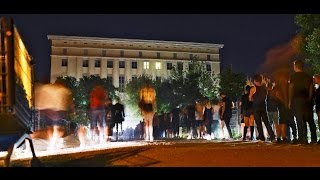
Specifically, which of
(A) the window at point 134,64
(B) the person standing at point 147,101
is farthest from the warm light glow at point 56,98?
(A) the window at point 134,64

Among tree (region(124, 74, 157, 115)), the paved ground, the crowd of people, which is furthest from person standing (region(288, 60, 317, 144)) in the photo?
tree (region(124, 74, 157, 115))

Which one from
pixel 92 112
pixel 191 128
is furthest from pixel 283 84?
pixel 191 128

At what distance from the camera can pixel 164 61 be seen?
9831 centimetres

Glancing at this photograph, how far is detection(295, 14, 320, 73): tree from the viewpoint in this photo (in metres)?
21.4

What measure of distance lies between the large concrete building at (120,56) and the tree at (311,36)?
70.3 meters

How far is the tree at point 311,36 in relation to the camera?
21.4 metres

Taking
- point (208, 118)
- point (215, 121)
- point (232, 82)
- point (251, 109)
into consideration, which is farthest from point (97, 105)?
point (232, 82)

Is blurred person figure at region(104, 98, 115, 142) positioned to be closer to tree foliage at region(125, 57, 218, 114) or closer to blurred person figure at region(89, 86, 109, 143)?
blurred person figure at region(89, 86, 109, 143)

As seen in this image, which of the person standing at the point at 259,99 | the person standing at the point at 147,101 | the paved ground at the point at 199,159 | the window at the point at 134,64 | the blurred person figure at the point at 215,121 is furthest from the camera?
the window at the point at 134,64

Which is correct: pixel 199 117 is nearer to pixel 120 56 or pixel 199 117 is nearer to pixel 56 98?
pixel 56 98

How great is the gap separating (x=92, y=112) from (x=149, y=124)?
2.04 m

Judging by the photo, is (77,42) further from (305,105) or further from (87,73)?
(305,105)

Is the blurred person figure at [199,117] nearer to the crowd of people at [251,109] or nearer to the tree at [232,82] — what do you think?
the crowd of people at [251,109]

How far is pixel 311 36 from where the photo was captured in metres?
21.5
